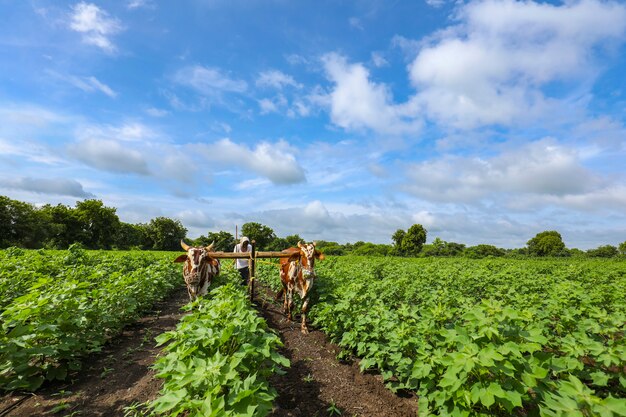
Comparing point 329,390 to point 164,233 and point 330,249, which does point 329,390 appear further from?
point 164,233

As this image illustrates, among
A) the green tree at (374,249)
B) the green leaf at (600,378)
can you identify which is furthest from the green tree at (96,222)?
the green leaf at (600,378)

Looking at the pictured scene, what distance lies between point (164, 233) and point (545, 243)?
292 ft

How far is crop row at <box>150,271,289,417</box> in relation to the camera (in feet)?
9.48

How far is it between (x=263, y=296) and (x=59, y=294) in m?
7.90

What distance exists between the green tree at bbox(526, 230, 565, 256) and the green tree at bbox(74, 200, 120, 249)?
94.0 m

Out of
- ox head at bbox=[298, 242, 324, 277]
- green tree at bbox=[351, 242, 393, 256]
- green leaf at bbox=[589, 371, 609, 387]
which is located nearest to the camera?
green leaf at bbox=[589, 371, 609, 387]

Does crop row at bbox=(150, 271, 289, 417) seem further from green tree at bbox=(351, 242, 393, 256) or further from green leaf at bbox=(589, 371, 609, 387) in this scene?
green tree at bbox=(351, 242, 393, 256)

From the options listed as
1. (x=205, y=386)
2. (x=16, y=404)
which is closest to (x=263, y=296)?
(x=16, y=404)

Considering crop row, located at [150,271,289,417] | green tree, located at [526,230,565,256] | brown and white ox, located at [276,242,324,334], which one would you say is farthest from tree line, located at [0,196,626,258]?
crop row, located at [150,271,289,417]

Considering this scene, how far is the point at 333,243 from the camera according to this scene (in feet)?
257

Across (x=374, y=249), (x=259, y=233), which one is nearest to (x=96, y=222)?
(x=259, y=233)

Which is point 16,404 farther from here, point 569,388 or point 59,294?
point 569,388

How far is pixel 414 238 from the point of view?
237 ft

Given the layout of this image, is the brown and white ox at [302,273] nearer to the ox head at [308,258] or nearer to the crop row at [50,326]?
the ox head at [308,258]
